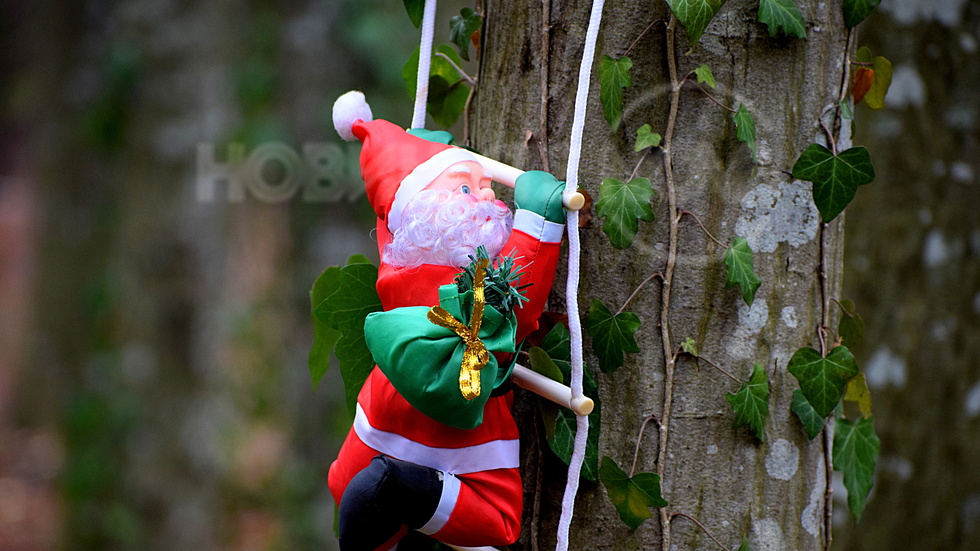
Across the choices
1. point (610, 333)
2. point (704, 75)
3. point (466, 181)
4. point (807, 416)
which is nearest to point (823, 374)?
point (807, 416)

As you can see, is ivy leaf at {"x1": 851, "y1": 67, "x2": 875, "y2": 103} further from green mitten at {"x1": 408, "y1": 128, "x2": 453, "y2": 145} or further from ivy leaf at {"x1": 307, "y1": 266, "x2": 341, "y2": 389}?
ivy leaf at {"x1": 307, "y1": 266, "x2": 341, "y2": 389}

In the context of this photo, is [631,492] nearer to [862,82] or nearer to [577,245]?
[577,245]

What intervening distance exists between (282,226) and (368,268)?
218cm

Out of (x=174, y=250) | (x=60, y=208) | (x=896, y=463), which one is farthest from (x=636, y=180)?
(x=60, y=208)

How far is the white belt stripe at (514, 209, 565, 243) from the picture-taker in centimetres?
75

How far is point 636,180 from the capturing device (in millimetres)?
820

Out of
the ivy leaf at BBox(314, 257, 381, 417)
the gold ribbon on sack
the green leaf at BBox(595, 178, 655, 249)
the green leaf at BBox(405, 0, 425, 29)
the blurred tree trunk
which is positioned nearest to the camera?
the gold ribbon on sack

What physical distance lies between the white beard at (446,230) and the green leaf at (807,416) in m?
0.42

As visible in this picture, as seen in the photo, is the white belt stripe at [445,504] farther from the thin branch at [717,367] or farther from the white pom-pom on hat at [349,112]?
the white pom-pom on hat at [349,112]

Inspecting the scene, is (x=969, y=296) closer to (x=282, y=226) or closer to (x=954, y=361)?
(x=954, y=361)

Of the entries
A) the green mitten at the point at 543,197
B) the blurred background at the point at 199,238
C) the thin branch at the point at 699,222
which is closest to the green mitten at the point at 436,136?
the green mitten at the point at 543,197

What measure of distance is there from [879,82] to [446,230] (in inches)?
26.7

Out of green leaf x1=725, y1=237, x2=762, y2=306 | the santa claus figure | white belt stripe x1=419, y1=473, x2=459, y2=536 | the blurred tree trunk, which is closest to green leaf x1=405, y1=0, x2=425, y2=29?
the santa claus figure

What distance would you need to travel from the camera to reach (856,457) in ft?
3.18
